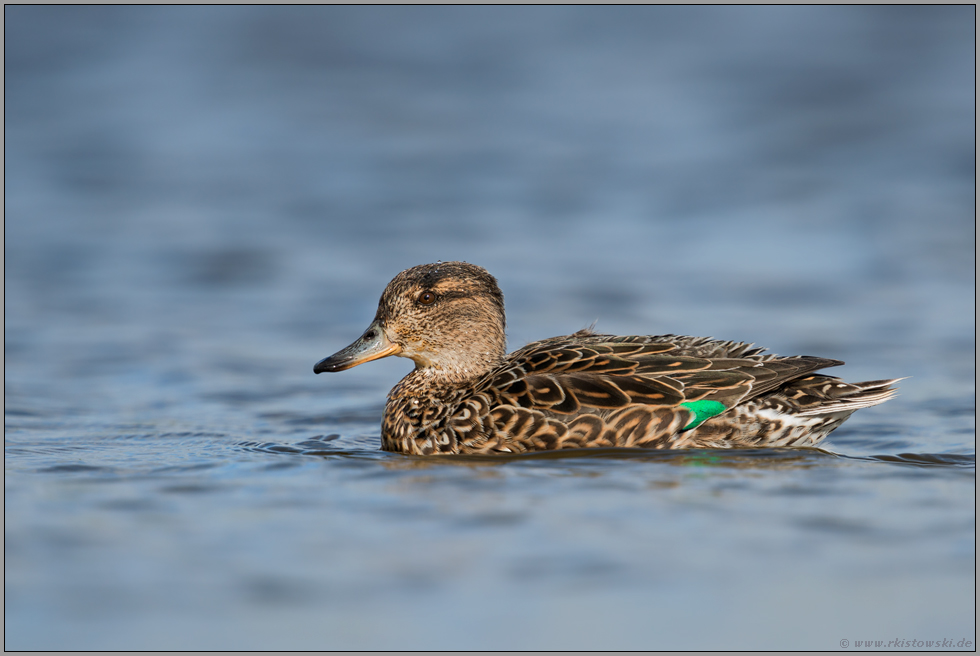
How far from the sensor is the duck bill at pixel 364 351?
747cm

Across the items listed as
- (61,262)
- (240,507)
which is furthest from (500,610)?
(61,262)

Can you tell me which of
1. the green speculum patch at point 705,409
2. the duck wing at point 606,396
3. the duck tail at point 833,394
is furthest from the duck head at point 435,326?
the duck tail at point 833,394

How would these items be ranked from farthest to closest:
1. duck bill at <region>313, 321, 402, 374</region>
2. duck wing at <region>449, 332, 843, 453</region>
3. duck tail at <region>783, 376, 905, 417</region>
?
duck bill at <region>313, 321, 402, 374</region>
duck tail at <region>783, 376, 905, 417</region>
duck wing at <region>449, 332, 843, 453</region>

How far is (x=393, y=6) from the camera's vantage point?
709 inches

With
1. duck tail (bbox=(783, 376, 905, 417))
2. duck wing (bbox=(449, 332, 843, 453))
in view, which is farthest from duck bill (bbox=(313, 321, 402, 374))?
A: duck tail (bbox=(783, 376, 905, 417))

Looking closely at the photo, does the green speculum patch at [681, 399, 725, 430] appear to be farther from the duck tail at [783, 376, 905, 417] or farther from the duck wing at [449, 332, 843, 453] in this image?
the duck tail at [783, 376, 905, 417]

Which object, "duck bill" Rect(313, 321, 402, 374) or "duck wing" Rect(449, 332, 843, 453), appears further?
"duck bill" Rect(313, 321, 402, 374)

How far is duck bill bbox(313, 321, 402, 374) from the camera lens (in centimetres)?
747

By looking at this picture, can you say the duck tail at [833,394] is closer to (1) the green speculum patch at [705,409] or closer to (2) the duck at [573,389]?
(2) the duck at [573,389]

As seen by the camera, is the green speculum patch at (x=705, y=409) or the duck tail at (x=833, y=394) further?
the duck tail at (x=833, y=394)

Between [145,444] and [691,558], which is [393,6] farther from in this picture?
[691,558]

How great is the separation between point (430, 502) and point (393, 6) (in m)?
13.5

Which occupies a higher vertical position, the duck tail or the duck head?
the duck head

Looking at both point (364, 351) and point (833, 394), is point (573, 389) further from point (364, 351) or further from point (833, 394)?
point (833, 394)
